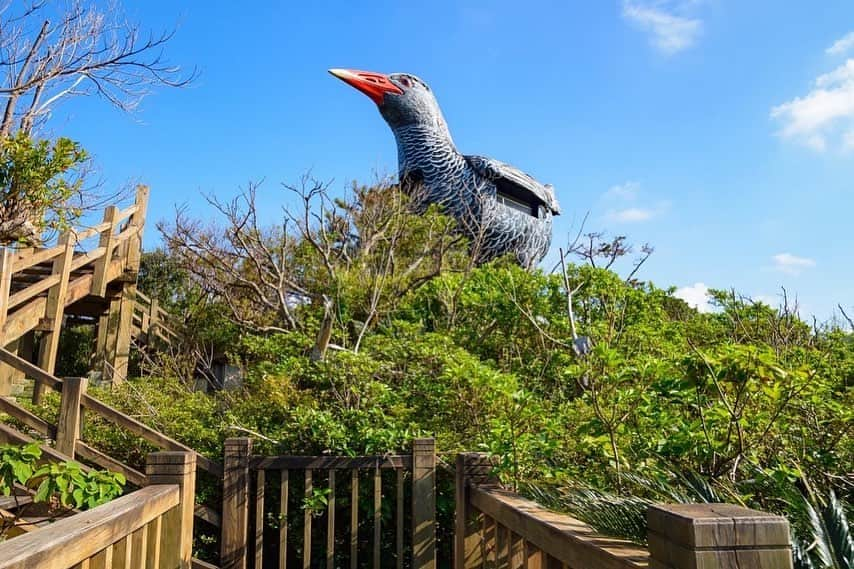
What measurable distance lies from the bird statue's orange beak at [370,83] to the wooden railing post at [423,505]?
10238 mm

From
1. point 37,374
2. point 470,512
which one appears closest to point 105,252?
point 37,374

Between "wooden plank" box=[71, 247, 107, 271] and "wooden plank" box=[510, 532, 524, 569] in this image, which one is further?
"wooden plank" box=[71, 247, 107, 271]

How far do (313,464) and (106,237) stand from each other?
5462mm

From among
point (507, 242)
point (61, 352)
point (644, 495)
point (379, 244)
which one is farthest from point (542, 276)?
point (61, 352)

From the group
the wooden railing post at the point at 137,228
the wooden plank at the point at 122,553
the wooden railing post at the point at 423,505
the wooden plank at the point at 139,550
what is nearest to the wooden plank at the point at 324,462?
the wooden railing post at the point at 423,505

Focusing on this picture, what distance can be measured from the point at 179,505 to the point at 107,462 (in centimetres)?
236

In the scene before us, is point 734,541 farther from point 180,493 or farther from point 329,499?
point 329,499

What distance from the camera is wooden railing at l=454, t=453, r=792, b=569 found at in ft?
3.24

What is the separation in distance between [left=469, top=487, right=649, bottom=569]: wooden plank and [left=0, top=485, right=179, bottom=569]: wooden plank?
114 cm

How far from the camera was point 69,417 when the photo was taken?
4.36 metres

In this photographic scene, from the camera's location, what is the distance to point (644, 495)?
7.48 ft

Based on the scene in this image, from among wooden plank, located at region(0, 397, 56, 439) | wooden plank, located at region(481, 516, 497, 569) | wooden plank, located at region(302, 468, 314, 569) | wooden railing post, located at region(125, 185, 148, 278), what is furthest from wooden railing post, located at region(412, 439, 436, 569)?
wooden railing post, located at region(125, 185, 148, 278)

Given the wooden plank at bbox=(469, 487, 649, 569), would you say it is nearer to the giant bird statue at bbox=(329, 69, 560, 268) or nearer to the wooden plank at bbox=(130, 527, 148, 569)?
the wooden plank at bbox=(130, 527, 148, 569)

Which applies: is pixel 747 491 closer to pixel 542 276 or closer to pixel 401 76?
pixel 542 276
